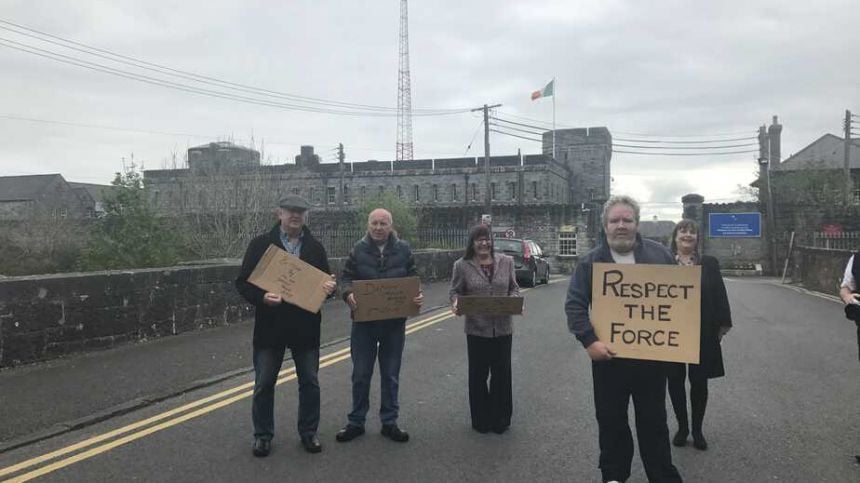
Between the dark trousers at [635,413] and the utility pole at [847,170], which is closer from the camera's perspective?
the dark trousers at [635,413]

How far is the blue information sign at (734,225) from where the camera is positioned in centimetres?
3641

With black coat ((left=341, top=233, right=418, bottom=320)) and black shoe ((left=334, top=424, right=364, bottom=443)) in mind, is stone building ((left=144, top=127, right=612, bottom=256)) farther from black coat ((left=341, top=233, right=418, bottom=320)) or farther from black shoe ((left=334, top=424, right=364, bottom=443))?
black shoe ((left=334, top=424, right=364, bottom=443))

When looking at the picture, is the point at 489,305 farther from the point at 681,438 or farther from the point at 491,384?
the point at 681,438

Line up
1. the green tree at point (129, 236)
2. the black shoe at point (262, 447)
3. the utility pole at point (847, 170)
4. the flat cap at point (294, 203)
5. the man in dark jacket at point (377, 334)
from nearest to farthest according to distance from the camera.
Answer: the black shoe at point (262, 447), the flat cap at point (294, 203), the man in dark jacket at point (377, 334), the green tree at point (129, 236), the utility pole at point (847, 170)

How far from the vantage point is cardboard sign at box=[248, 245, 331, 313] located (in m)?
4.91

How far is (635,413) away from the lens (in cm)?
396

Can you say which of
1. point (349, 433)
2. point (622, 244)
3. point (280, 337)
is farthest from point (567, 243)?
point (622, 244)

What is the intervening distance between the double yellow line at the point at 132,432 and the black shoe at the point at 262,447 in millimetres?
1196

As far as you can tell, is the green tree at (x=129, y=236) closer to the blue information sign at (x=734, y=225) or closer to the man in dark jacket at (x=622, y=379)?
the man in dark jacket at (x=622, y=379)

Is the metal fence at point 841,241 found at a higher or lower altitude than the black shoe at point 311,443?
higher

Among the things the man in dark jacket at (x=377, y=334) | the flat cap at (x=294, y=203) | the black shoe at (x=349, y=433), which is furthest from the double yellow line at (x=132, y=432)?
the flat cap at (x=294, y=203)

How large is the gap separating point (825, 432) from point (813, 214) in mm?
35141

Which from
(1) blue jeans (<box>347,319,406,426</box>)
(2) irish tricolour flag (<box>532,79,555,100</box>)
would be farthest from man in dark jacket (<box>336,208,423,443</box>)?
(2) irish tricolour flag (<box>532,79,555,100</box>)

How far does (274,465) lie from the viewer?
467cm
